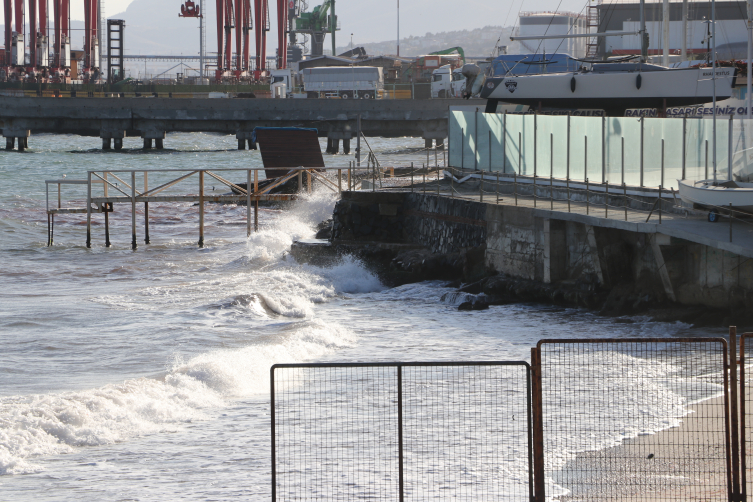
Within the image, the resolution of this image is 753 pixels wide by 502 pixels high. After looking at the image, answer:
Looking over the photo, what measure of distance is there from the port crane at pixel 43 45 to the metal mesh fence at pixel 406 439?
338ft

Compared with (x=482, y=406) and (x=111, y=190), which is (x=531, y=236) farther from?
(x=111, y=190)

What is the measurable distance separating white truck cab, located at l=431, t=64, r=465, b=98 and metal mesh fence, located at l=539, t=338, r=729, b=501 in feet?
258

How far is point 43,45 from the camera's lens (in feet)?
363

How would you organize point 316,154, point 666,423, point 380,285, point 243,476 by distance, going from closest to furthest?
point 243,476
point 666,423
point 380,285
point 316,154

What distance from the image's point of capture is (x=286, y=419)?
460 inches

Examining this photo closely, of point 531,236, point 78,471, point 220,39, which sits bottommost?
point 78,471

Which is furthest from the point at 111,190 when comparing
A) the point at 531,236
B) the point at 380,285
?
the point at 531,236

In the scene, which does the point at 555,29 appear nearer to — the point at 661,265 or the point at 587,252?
the point at 587,252

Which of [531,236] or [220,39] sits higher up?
[220,39]

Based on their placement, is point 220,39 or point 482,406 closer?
point 482,406

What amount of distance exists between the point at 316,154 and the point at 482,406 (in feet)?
98.2

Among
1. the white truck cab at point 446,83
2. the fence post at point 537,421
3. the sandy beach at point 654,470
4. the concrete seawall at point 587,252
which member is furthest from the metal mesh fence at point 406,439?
the white truck cab at point 446,83

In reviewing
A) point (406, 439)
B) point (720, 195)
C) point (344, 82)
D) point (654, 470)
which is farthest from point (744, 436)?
point (344, 82)

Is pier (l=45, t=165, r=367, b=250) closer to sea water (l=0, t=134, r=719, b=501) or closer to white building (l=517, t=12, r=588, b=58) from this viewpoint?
sea water (l=0, t=134, r=719, b=501)
